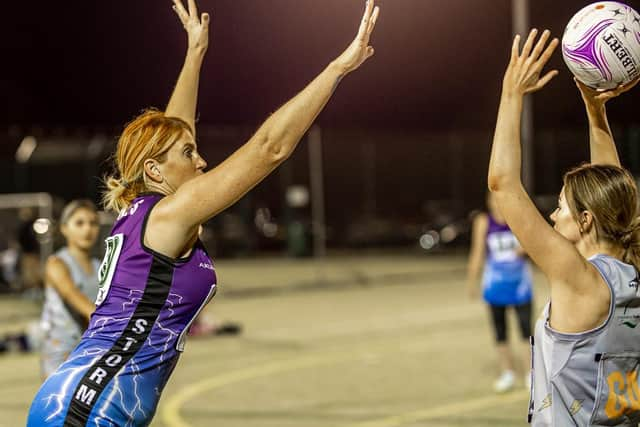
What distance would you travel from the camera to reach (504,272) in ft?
27.9

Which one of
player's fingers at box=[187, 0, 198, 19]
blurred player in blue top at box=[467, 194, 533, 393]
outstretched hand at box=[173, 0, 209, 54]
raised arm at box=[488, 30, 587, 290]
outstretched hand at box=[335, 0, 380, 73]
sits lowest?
blurred player in blue top at box=[467, 194, 533, 393]

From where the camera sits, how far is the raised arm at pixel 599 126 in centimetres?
355

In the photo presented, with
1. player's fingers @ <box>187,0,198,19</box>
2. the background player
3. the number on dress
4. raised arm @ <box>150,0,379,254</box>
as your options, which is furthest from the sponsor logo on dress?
the background player

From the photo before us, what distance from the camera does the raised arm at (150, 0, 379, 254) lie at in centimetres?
274

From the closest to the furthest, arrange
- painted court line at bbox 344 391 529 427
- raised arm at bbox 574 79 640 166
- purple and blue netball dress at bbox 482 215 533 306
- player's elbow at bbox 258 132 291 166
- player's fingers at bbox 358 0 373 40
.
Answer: player's elbow at bbox 258 132 291 166
player's fingers at bbox 358 0 373 40
raised arm at bbox 574 79 640 166
painted court line at bbox 344 391 529 427
purple and blue netball dress at bbox 482 215 533 306

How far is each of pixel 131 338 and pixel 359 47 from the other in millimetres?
1251

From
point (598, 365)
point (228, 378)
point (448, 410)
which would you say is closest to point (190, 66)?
point (598, 365)

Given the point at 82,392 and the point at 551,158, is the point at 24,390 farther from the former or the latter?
the point at 551,158

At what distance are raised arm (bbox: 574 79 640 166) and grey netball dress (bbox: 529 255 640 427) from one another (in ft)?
2.40

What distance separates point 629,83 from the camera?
11.4 ft

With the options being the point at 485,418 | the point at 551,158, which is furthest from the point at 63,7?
the point at 485,418

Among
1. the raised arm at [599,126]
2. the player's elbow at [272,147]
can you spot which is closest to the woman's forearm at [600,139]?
the raised arm at [599,126]

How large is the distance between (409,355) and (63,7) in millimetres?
26236

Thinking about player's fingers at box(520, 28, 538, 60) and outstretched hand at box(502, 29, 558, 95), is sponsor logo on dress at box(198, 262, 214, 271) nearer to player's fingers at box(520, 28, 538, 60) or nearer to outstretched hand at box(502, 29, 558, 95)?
outstretched hand at box(502, 29, 558, 95)
